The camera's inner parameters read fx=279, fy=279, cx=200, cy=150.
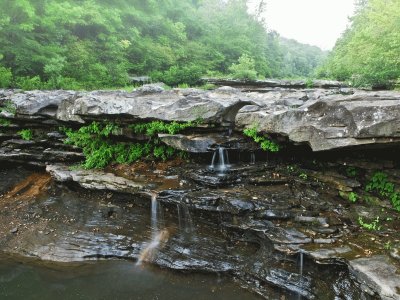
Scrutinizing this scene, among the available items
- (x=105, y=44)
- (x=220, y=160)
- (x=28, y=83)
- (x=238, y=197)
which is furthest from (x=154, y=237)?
(x=105, y=44)

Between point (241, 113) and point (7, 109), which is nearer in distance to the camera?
point (241, 113)

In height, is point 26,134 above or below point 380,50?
below

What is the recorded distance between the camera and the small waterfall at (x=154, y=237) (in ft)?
26.1

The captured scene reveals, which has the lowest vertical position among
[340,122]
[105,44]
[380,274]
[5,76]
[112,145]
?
[380,274]

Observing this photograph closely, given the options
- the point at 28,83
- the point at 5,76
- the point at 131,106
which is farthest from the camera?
the point at 28,83

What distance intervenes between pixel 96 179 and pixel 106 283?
141 inches

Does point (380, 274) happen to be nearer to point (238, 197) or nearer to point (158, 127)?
point (238, 197)

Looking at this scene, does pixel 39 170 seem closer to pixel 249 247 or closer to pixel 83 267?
→ pixel 83 267

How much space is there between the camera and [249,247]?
748 cm

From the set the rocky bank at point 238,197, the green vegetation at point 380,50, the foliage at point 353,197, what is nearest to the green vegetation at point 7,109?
the rocky bank at point 238,197

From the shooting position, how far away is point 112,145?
430 inches

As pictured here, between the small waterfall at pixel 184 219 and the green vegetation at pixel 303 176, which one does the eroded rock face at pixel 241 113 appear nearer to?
the green vegetation at pixel 303 176

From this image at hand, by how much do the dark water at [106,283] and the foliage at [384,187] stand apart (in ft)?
13.9

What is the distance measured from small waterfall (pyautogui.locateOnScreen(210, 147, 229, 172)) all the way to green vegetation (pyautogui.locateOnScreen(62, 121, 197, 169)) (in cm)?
167
